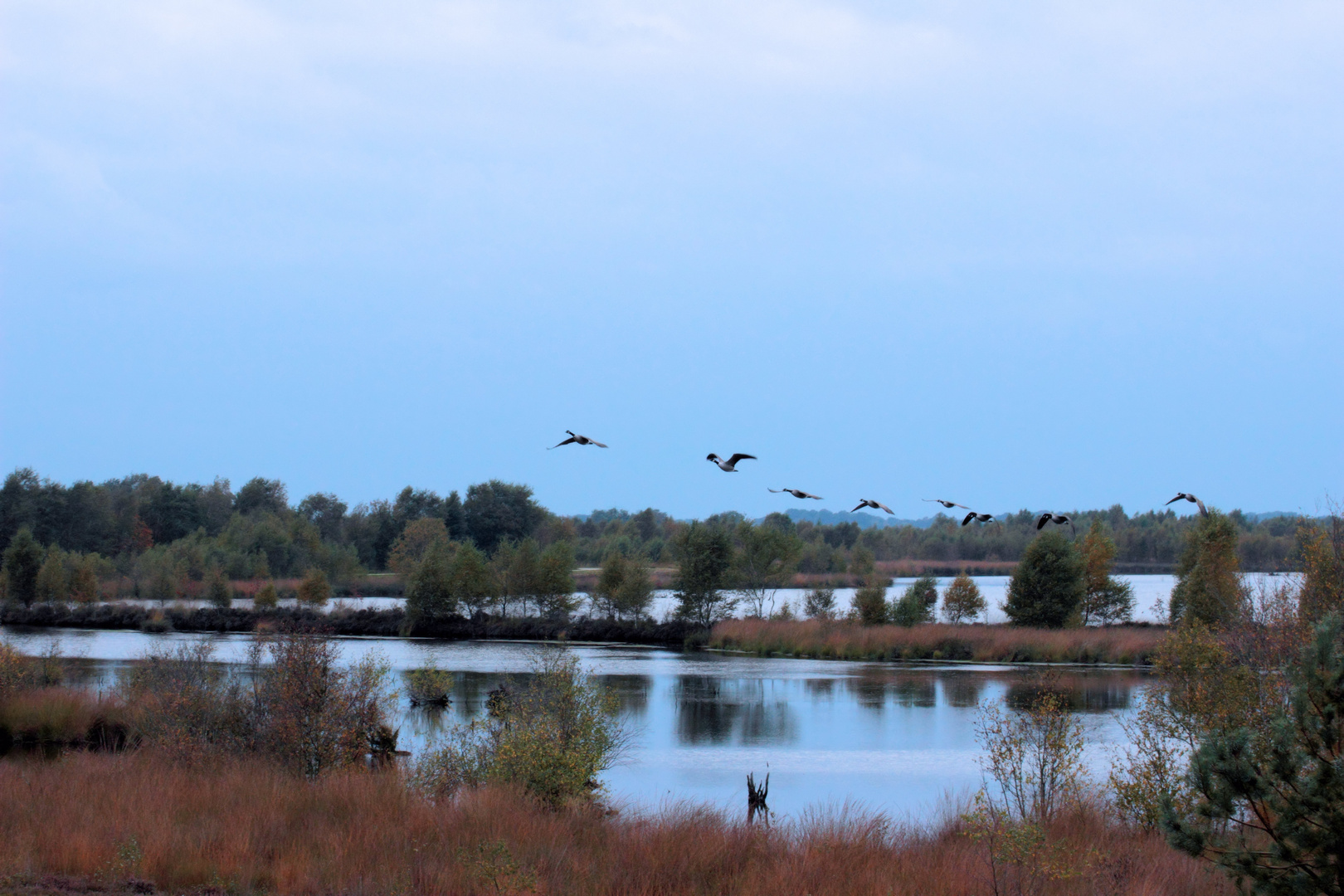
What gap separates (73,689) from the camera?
32.0 metres

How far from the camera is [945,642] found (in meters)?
61.3

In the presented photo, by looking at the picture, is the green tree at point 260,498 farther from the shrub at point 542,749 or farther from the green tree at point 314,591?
the shrub at point 542,749

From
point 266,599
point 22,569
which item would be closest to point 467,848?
point 266,599

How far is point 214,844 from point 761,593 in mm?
66868

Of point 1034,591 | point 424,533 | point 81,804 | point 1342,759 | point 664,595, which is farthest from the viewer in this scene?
point 424,533

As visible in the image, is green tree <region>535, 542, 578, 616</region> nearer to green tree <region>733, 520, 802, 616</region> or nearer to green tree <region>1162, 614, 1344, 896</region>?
green tree <region>733, 520, 802, 616</region>

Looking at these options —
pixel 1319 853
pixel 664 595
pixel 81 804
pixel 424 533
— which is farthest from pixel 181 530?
pixel 1319 853

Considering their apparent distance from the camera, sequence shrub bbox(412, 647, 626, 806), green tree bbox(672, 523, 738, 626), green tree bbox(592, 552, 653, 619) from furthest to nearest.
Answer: green tree bbox(592, 552, 653, 619) → green tree bbox(672, 523, 738, 626) → shrub bbox(412, 647, 626, 806)

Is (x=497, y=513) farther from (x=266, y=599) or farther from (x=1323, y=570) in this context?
(x=1323, y=570)

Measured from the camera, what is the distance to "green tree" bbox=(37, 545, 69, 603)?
275 ft

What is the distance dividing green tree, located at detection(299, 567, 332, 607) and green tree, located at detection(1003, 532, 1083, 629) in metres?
51.2

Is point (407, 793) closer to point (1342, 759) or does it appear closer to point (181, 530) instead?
point (1342, 759)

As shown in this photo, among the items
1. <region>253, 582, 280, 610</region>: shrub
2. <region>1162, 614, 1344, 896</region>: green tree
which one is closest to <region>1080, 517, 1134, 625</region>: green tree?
<region>253, 582, 280, 610</region>: shrub

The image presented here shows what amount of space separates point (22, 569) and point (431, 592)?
33.5 metres
